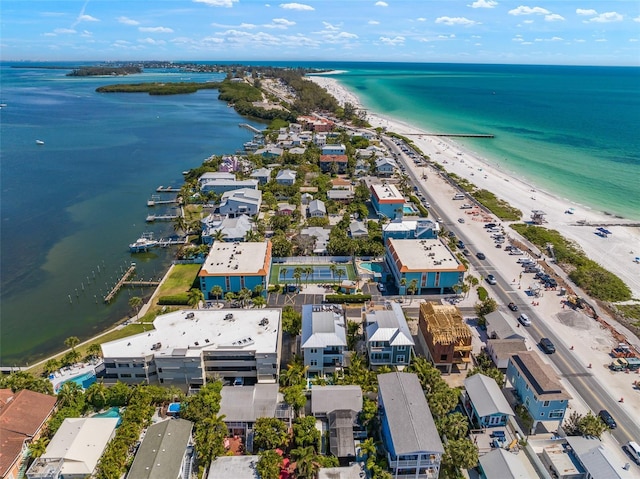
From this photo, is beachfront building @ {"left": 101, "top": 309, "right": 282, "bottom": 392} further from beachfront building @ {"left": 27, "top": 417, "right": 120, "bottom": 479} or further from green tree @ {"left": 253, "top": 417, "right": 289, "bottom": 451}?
green tree @ {"left": 253, "top": 417, "right": 289, "bottom": 451}

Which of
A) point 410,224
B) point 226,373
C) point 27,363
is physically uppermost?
point 410,224

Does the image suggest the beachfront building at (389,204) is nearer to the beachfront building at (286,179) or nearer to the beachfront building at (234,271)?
the beachfront building at (286,179)

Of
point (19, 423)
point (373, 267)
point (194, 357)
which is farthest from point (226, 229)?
point (19, 423)

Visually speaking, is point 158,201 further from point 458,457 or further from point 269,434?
point 458,457

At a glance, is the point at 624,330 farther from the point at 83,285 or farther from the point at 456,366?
the point at 83,285

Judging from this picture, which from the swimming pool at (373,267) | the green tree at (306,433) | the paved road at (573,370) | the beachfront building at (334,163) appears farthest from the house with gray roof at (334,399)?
the beachfront building at (334,163)

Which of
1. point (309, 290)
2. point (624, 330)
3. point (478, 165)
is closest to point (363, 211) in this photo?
point (309, 290)

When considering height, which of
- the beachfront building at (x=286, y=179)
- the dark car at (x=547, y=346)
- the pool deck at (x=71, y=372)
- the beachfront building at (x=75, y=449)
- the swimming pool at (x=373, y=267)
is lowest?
the pool deck at (x=71, y=372)
